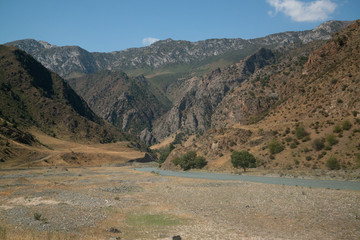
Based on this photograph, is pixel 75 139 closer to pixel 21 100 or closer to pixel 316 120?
pixel 21 100

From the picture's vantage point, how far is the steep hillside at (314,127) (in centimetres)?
6002

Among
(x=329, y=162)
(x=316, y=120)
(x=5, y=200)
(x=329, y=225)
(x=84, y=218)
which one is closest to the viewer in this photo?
(x=329, y=225)

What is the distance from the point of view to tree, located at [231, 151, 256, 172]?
73875 mm

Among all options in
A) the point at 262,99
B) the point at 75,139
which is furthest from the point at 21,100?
the point at 262,99

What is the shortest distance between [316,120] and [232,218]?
62629 millimetres

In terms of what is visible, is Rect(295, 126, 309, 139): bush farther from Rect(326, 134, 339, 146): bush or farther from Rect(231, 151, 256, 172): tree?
Rect(231, 151, 256, 172): tree

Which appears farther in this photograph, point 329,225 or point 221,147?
point 221,147

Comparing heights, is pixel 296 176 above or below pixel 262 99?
below

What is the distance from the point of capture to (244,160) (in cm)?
7462

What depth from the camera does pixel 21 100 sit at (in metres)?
157

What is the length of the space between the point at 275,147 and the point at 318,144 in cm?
1185

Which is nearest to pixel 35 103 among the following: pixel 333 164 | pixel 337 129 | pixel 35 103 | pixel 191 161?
pixel 35 103

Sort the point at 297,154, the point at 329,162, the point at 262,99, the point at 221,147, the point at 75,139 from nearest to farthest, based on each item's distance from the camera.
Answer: the point at 329,162 → the point at 297,154 → the point at 221,147 → the point at 262,99 → the point at 75,139

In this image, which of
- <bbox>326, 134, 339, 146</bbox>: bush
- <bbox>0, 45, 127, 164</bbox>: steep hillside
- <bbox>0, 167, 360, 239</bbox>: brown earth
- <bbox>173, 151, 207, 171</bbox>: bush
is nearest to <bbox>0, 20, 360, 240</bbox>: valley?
<bbox>0, 167, 360, 239</bbox>: brown earth
